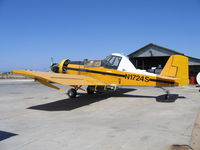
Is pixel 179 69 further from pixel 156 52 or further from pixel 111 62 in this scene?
pixel 156 52

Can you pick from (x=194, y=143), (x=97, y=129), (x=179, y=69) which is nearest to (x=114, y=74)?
(x=179, y=69)

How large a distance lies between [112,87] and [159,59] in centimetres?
2472

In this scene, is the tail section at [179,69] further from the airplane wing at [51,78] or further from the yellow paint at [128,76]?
the airplane wing at [51,78]

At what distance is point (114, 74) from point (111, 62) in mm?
782

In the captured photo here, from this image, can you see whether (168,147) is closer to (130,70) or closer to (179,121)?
(179,121)

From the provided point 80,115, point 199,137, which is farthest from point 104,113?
point 199,137

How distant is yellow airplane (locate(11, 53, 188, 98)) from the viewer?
971 centimetres

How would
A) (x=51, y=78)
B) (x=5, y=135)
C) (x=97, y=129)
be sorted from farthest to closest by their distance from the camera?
(x=51, y=78)
(x=97, y=129)
(x=5, y=135)

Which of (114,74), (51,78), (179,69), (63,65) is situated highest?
(63,65)

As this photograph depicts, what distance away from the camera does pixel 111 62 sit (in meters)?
11.4

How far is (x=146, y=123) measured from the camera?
5801mm

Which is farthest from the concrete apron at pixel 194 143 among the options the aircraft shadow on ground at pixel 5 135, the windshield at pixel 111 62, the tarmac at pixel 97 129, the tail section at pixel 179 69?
the windshield at pixel 111 62

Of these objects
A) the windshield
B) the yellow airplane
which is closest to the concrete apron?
the yellow airplane

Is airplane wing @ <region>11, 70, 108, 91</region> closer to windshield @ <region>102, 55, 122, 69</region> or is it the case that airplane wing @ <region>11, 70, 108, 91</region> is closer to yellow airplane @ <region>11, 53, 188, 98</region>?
yellow airplane @ <region>11, 53, 188, 98</region>
